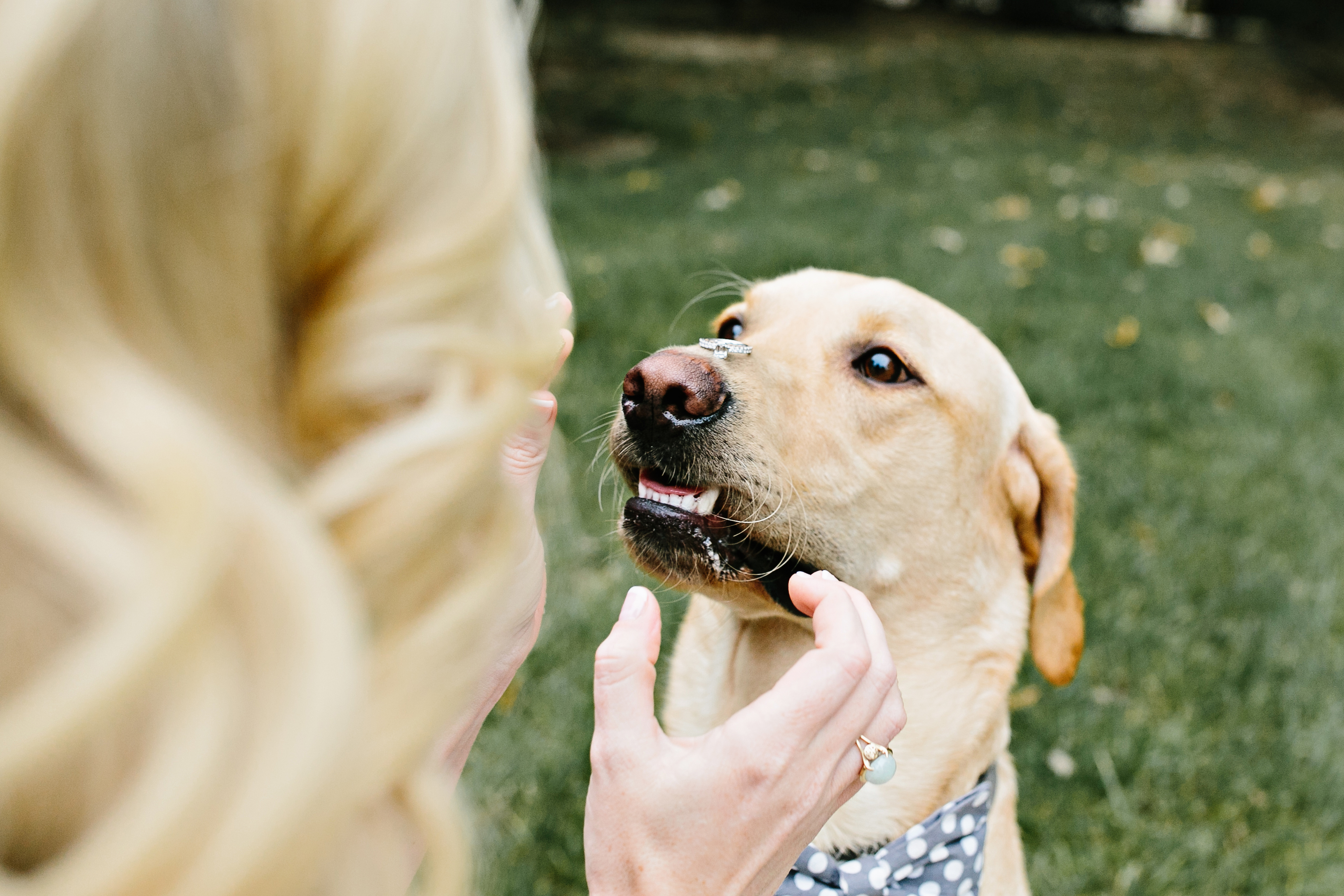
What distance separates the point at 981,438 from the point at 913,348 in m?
0.29

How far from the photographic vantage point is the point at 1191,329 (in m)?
6.21

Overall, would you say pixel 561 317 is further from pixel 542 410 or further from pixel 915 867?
pixel 915 867

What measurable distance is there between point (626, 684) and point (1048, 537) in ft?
4.89

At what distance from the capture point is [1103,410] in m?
A: 5.09

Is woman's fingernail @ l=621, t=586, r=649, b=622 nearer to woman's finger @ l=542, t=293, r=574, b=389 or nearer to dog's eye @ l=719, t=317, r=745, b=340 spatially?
woman's finger @ l=542, t=293, r=574, b=389

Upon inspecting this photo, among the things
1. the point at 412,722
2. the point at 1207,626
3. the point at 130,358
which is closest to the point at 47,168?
the point at 130,358

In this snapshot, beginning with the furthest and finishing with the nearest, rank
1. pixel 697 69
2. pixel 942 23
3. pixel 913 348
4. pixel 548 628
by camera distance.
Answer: pixel 942 23
pixel 697 69
pixel 548 628
pixel 913 348

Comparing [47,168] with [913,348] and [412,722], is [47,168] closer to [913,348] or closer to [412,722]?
[412,722]

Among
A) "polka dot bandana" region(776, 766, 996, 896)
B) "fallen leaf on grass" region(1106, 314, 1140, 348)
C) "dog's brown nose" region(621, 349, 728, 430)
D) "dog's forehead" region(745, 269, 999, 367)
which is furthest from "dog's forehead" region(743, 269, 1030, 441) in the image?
"fallen leaf on grass" region(1106, 314, 1140, 348)

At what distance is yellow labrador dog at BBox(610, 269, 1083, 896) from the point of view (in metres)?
2.00

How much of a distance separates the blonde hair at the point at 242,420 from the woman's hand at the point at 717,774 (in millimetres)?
480

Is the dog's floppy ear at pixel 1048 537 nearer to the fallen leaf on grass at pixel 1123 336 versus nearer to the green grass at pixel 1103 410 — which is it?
the green grass at pixel 1103 410

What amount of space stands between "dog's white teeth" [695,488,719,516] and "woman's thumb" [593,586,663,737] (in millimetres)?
611

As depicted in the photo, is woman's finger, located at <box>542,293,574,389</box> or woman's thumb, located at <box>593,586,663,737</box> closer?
woman's finger, located at <box>542,293,574,389</box>
